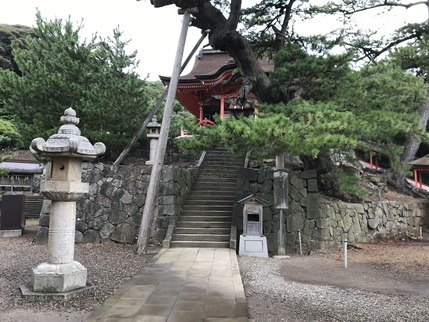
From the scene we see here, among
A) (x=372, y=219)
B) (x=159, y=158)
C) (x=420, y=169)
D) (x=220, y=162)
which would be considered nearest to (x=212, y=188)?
(x=220, y=162)

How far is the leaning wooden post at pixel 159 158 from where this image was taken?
8.17 metres

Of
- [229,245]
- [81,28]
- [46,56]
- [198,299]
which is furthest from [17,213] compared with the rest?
[198,299]

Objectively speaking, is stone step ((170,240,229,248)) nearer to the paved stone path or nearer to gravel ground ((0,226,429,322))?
gravel ground ((0,226,429,322))

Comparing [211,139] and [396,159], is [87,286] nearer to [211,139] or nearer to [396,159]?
[211,139]

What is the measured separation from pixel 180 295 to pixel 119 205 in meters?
5.67

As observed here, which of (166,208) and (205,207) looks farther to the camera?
(205,207)

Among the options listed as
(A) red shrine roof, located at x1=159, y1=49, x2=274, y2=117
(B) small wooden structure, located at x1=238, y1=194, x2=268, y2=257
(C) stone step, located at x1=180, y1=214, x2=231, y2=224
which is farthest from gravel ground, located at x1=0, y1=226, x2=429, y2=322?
(A) red shrine roof, located at x1=159, y1=49, x2=274, y2=117

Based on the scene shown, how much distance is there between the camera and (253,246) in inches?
327

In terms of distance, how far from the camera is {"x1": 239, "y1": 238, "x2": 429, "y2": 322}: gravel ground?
4.14 m

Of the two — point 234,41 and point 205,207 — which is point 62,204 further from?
point 234,41

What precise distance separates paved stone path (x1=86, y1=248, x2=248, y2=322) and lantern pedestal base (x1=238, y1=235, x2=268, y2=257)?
4.71 ft

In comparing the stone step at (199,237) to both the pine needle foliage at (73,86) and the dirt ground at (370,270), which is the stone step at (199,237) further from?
the pine needle foliage at (73,86)

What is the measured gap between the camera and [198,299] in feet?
14.4

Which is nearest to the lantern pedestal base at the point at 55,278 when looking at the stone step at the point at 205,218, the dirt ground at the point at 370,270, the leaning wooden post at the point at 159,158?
the leaning wooden post at the point at 159,158
